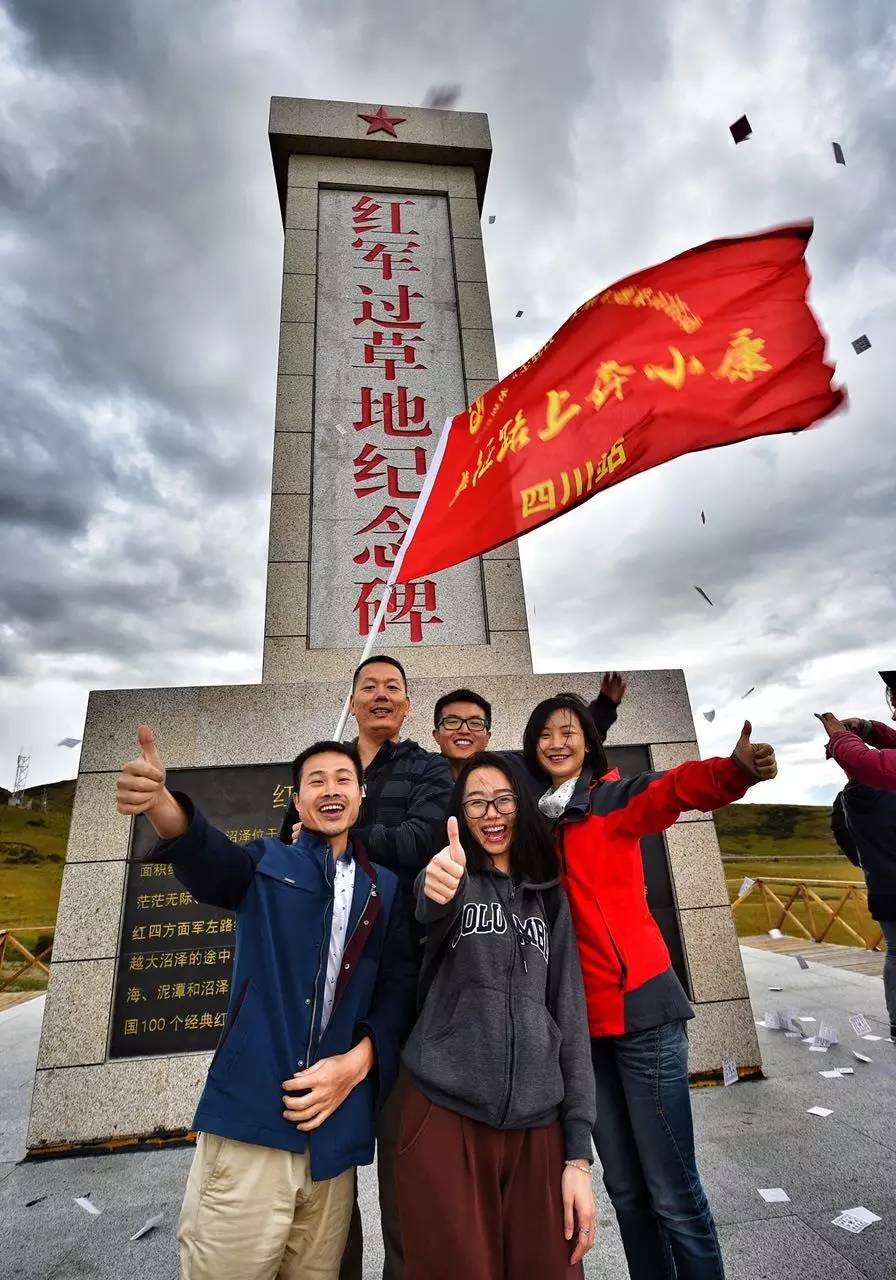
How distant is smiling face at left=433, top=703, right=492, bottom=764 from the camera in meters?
2.88

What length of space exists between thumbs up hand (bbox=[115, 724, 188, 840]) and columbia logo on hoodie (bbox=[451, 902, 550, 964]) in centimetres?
88

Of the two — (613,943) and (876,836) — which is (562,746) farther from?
(876,836)

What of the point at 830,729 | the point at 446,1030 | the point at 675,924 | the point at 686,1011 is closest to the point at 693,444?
the point at 830,729

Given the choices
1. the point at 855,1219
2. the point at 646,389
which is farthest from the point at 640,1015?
the point at 646,389

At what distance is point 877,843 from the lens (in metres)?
4.09

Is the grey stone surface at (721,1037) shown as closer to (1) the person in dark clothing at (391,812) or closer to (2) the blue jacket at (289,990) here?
(1) the person in dark clothing at (391,812)

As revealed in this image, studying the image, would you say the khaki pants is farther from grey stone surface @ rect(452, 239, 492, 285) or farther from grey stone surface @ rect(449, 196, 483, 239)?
grey stone surface @ rect(449, 196, 483, 239)

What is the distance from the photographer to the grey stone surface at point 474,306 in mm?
7480

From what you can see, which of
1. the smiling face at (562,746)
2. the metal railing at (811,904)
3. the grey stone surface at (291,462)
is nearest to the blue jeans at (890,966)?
the smiling face at (562,746)

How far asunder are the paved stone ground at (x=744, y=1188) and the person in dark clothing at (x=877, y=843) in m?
→ 0.99

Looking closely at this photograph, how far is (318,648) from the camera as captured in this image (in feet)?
19.6

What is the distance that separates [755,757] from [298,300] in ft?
24.0

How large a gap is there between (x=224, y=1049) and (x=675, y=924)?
3868 millimetres

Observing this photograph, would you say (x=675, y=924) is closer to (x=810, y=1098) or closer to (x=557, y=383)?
(x=810, y=1098)
